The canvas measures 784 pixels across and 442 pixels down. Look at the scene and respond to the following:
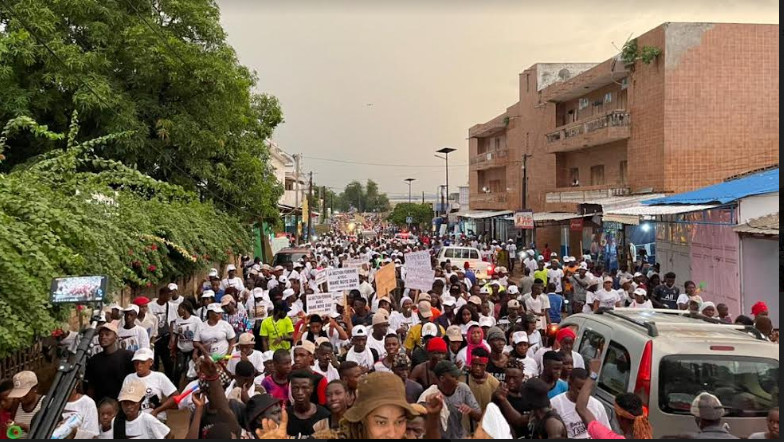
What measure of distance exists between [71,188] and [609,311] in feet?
24.2

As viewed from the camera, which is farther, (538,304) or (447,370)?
(538,304)

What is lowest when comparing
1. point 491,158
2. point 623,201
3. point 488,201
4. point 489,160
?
point 623,201

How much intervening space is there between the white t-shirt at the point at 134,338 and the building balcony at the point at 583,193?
22643 mm

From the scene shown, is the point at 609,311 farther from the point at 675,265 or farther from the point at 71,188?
the point at 675,265

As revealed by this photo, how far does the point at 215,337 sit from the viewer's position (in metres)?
8.84

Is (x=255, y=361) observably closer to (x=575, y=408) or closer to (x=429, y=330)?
(x=429, y=330)

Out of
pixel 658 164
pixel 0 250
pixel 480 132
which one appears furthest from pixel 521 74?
pixel 0 250

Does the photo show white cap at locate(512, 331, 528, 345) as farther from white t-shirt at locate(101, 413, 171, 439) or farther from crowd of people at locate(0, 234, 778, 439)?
white t-shirt at locate(101, 413, 171, 439)

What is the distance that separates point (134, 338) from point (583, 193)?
2564 centimetres

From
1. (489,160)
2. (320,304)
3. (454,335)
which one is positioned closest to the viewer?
(454,335)

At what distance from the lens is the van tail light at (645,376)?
218 inches

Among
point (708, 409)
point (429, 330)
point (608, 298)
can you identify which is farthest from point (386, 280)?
point (708, 409)

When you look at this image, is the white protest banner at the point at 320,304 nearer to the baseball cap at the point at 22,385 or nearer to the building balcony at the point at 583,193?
the baseball cap at the point at 22,385

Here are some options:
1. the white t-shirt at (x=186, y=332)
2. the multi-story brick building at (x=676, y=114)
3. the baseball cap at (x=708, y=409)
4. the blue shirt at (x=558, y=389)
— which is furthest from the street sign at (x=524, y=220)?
the baseball cap at (x=708, y=409)
